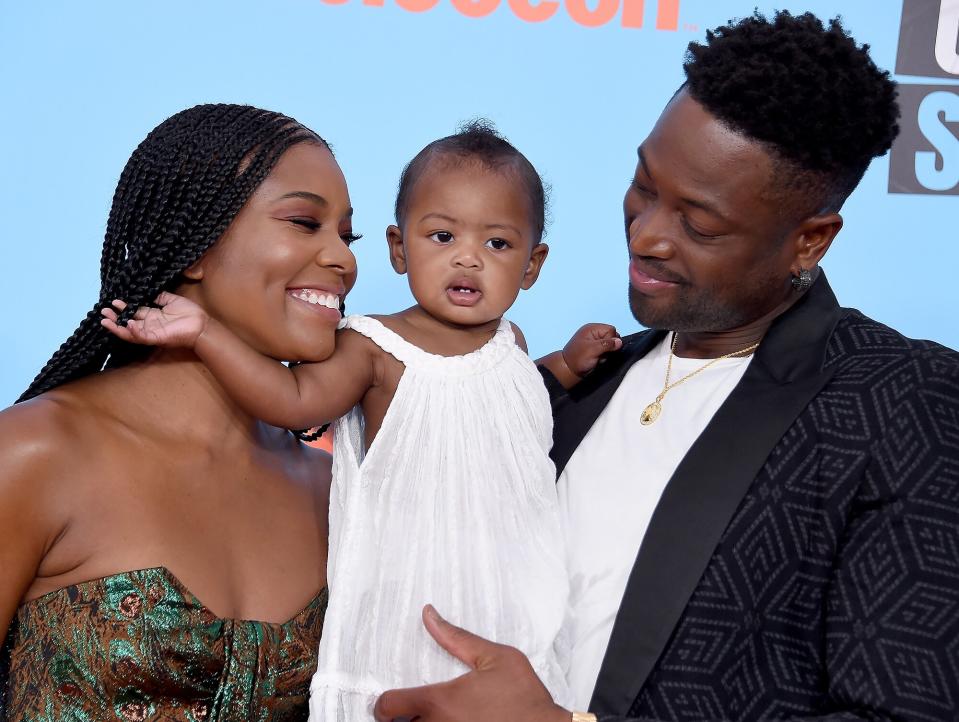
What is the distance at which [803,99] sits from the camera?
1621 mm

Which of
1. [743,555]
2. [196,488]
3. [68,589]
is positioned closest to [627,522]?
[743,555]

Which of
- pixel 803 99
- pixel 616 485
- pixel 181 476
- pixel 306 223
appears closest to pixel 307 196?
pixel 306 223

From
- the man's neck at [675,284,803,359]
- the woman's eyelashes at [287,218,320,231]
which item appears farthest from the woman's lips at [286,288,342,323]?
the man's neck at [675,284,803,359]

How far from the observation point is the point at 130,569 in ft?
5.09

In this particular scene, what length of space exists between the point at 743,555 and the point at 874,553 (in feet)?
0.61

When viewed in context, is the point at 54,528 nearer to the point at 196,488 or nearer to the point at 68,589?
the point at 68,589

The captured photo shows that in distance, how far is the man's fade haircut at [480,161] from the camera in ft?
6.31

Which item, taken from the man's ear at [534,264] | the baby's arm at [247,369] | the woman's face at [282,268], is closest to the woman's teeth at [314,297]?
the woman's face at [282,268]

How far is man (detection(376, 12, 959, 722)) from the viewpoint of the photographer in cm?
145

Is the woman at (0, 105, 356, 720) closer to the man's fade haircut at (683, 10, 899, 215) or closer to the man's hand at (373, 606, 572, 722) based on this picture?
the man's hand at (373, 606, 572, 722)

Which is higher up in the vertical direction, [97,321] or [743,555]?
[97,321]

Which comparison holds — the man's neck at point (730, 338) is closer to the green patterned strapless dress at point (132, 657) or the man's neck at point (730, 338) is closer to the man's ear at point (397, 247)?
the man's ear at point (397, 247)

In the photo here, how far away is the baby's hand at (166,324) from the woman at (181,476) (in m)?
0.04

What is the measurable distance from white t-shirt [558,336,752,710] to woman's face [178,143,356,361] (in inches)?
20.0
